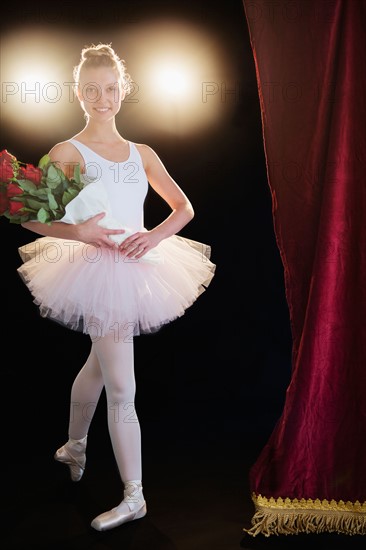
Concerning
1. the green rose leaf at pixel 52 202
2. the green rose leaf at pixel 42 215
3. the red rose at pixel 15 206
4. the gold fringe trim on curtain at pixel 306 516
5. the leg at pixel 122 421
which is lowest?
the gold fringe trim on curtain at pixel 306 516

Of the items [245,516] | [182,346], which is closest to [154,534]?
[245,516]

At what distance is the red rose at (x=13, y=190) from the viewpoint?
2.42 m

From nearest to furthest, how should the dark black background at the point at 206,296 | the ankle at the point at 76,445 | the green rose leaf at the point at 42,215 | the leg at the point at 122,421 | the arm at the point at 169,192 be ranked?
the green rose leaf at the point at 42,215
the leg at the point at 122,421
the arm at the point at 169,192
the ankle at the point at 76,445
the dark black background at the point at 206,296

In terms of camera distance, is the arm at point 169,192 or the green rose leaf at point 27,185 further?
the arm at point 169,192

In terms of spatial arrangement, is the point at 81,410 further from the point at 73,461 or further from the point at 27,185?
the point at 27,185

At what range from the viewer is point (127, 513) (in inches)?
99.7

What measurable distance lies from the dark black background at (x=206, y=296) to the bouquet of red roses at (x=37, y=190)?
1.30 metres

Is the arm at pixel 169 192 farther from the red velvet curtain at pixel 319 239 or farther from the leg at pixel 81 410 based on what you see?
the leg at pixel 81 410

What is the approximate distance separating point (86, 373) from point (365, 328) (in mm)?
990

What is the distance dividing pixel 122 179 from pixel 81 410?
0.85 metres

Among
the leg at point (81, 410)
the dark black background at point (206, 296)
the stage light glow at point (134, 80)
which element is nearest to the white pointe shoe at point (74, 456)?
the leg at point (81, 410)

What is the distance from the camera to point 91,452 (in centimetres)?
319

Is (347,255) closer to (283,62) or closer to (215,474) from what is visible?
(283,62)

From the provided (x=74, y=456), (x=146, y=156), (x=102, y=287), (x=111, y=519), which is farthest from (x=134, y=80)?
(x=111, y=519)
